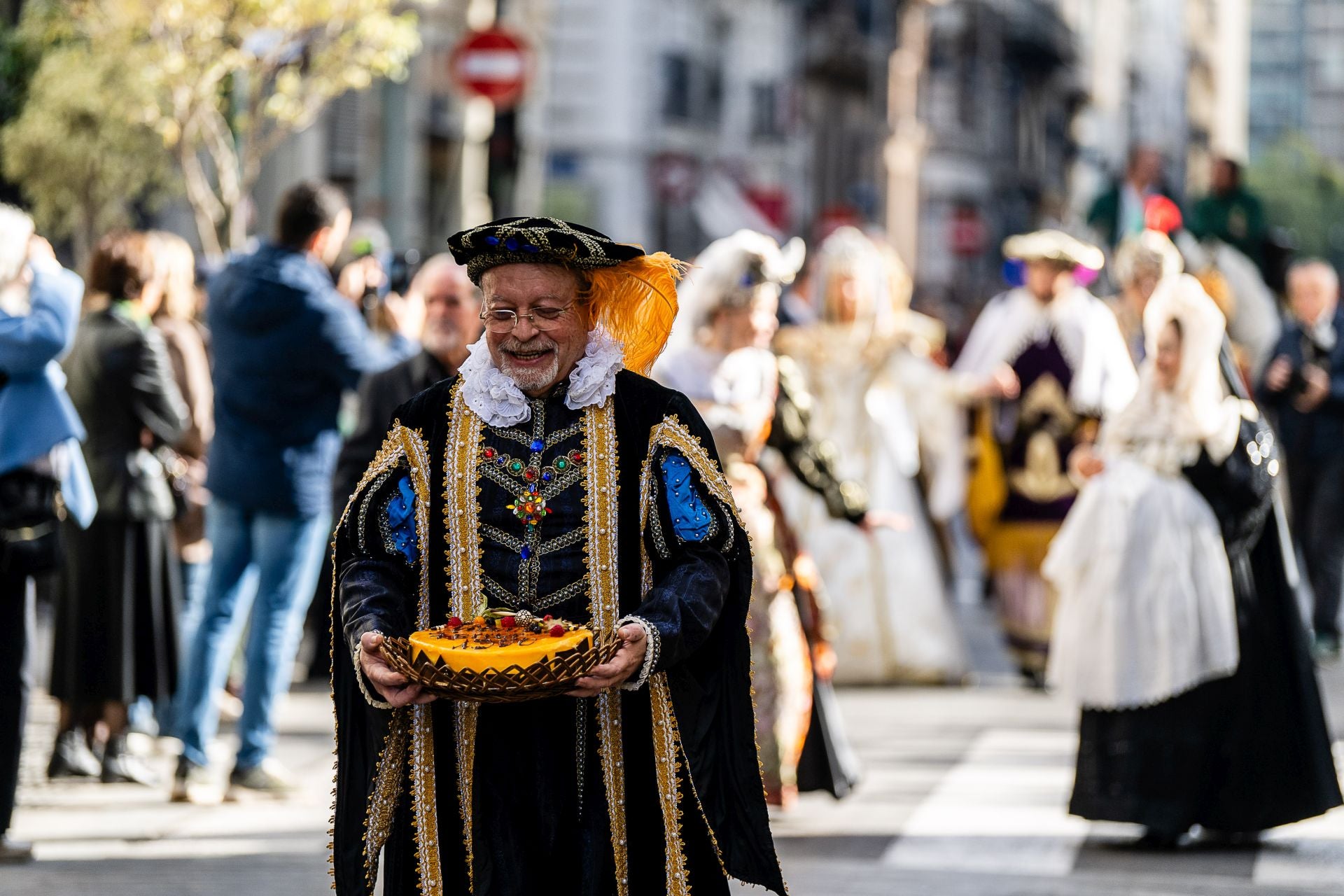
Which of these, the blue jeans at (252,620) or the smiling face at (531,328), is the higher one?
the smiling face at (531,328)

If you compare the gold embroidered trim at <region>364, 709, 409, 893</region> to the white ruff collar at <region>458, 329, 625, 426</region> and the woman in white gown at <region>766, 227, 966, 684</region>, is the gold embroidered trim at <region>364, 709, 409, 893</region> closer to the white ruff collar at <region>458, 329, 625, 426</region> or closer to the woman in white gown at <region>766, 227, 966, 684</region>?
the white ruff collar at <region>458, 329, 625, 426</region>

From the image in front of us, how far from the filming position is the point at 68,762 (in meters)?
8.66

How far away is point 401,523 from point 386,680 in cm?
45

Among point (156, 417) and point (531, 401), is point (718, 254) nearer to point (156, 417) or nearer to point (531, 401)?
point (156, 417)

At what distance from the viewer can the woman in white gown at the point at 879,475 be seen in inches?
464

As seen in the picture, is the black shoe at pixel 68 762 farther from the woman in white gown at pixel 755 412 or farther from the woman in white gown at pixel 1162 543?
the woman in white gown at pixel 1162 543

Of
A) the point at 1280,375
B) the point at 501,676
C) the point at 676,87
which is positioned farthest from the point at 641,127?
the point at 501,676

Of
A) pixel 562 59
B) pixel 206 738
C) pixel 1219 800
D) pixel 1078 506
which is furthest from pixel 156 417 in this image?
pixel 562 59

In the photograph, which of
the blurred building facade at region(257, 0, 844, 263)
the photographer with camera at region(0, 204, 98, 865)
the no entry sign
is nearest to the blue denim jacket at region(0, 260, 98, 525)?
the photographer with camera at region(0, 204, 98, 865)

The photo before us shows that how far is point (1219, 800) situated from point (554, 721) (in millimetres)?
3703

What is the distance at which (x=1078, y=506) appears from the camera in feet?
26.2

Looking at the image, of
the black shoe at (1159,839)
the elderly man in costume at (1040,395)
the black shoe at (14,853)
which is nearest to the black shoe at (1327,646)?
the elderly man in costume at (1040,395)

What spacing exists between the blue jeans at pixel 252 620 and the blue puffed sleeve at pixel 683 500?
3832 millimetres

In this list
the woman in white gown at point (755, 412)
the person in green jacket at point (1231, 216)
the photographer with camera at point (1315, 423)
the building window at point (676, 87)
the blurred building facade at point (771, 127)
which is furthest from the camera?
the building window at point (676, 87)
